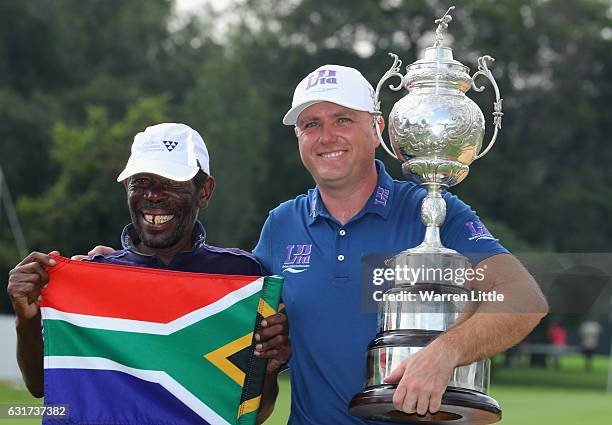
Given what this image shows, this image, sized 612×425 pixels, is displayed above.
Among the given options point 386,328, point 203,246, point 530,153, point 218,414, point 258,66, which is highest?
point 258,66

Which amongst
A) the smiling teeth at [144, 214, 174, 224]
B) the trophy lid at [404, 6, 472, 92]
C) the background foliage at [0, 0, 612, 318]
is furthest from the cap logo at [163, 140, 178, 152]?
the background foliage at [0, 0, 612, 318]

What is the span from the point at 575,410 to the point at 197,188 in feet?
45.4

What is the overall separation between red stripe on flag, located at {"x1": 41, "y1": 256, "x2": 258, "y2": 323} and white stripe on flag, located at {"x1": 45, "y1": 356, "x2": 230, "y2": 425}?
0.62 feet

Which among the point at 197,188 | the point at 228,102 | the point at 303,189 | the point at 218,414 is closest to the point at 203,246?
the point at 197,188

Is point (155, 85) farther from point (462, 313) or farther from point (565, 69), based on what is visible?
point (462, 313)

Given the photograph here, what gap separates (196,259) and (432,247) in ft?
3.59

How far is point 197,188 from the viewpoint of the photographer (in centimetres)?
454

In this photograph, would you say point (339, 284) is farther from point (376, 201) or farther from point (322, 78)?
point (322, 78)

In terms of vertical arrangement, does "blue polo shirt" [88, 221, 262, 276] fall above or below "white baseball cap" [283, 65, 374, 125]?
below

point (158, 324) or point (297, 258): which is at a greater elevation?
point (297, 258)

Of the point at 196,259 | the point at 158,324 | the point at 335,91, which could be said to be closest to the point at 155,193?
the point at 196,259

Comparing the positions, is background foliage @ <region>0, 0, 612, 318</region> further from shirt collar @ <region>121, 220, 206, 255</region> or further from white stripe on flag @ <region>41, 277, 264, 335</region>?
white stripe on flag @ <region>41, 277, 264, 335</region>

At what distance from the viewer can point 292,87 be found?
3472 centimetres

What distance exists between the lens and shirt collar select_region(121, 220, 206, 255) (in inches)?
180
